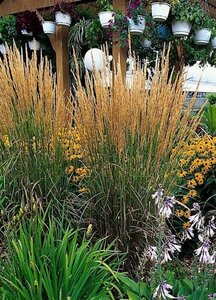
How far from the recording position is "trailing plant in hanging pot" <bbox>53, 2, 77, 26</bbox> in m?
4.35

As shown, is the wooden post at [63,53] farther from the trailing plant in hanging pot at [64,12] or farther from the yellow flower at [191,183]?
the yellow flower at [191,183]

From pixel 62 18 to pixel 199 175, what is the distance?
2660 mm

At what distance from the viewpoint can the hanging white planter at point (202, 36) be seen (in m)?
4.07

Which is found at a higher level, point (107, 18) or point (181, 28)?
point (107, 18)

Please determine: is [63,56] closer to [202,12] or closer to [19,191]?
[202,12]

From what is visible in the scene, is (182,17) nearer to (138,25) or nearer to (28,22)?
(138,25)

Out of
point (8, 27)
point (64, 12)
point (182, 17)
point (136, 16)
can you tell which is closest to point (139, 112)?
point (136, 16)

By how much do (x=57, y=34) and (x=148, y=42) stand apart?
122cm

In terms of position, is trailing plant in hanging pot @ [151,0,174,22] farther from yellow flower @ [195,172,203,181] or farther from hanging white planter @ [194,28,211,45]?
yellow flower @ [195,172,203,181]

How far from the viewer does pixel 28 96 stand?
2.41 meters

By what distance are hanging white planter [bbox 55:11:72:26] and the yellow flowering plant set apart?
7.73 feet

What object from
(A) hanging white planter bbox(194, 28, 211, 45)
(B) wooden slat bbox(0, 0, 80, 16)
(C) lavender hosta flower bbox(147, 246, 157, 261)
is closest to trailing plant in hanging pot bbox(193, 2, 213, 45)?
(A) hanging white planter bbox(194, 28, 211, 45)

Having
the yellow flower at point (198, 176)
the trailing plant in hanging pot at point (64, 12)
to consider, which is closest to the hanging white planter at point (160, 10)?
the trailing plant in hanging pot at point (64, 12)

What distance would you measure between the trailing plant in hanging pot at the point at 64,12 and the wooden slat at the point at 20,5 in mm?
310
